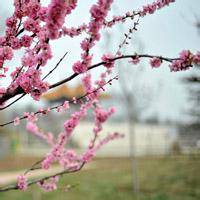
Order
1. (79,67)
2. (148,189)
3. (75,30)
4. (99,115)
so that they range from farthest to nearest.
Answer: (148,189) < (99,115) < (75,30) < (79,67)

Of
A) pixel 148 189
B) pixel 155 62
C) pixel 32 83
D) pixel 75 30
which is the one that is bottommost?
pixel 148 189

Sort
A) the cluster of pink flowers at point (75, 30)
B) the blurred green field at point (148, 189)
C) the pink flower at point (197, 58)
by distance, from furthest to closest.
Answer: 1. the blurred green field at point (148, 189)
2. the cluster of pink flowers at point (75, 30)
3. the pink flower at point (197, 58)

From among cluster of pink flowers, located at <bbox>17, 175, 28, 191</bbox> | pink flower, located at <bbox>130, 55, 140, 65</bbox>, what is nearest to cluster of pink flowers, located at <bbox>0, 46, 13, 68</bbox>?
pink flower, located at <bbox>130, 55, 140, 65</bbox>

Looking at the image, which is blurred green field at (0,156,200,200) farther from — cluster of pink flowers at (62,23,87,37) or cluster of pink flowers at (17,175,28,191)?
cluster of pink flowers at (62,23,87,37)

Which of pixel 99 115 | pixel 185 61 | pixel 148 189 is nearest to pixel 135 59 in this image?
pixel 185 61

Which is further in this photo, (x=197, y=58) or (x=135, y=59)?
(x=135, y=59)

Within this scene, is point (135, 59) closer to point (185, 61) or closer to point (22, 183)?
point (185, 61)

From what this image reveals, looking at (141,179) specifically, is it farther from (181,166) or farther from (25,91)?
(25,91)

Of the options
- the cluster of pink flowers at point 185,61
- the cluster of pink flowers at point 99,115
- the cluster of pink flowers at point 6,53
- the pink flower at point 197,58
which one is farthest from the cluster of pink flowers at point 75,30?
the cluster of pink flowers at point 99,115

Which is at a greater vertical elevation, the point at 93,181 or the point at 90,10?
the point at 90,10

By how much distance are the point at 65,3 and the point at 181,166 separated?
45.4ft

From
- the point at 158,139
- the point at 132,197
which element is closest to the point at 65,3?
the point at 132,197

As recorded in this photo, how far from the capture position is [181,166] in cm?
1576

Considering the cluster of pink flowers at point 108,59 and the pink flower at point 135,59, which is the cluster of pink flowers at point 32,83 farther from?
the pink flower at point 135,59
